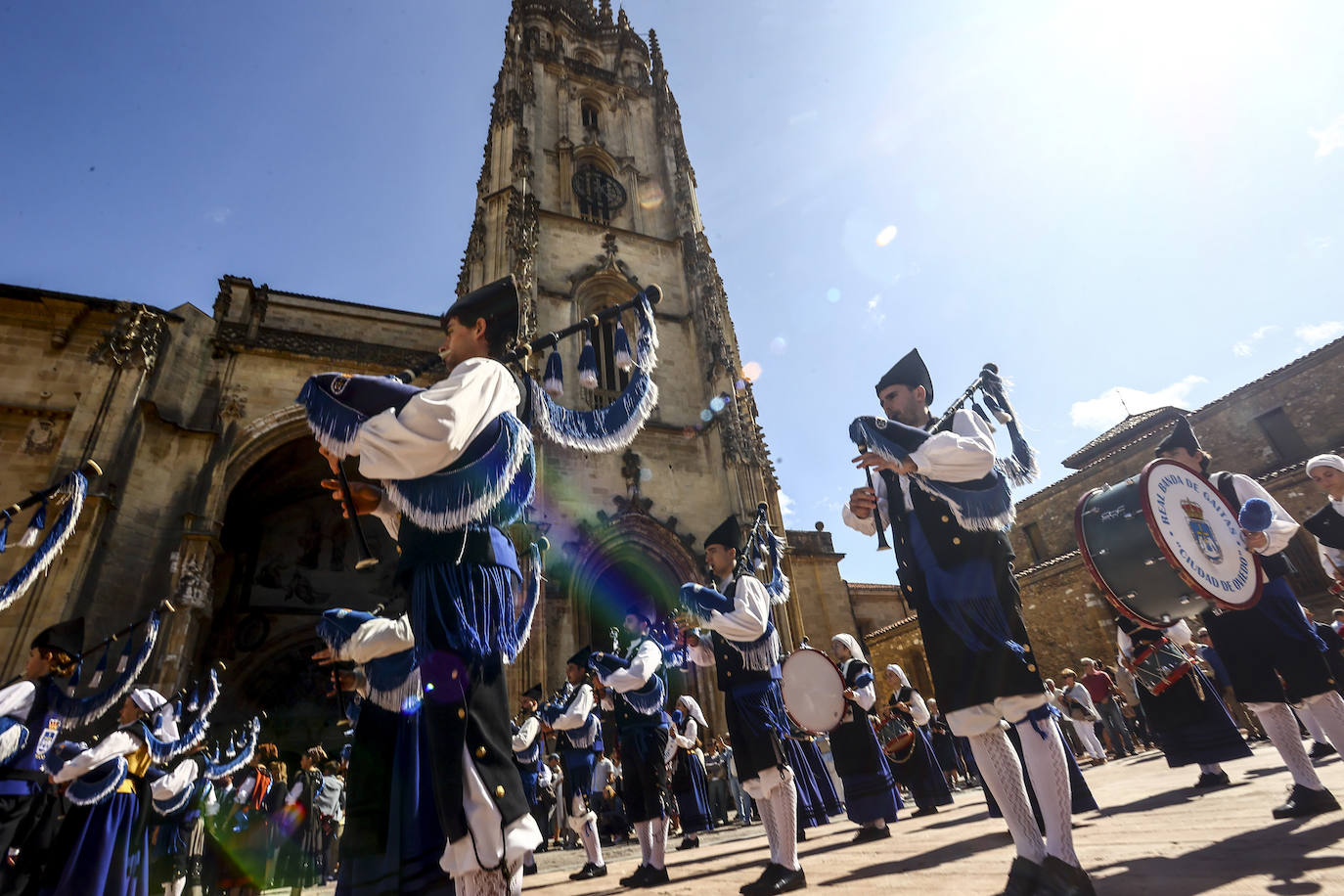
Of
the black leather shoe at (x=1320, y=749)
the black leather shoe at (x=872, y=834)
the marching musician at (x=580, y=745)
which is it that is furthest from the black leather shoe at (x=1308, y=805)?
the marching musician at (x=580, y=745)

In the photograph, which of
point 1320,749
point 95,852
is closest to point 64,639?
point 95,852

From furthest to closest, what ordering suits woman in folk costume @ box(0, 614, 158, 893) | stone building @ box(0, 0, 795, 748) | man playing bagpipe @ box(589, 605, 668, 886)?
1. stone building @ box(0, 0, 795, 748)
2. man playing bagpipe @ box(589, 605, 668, 886)
3. woman in folk costume @ box(0, 614, 158, 893)

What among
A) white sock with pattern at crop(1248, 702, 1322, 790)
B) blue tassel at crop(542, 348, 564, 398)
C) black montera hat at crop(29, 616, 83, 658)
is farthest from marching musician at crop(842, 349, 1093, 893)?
black montera hat at crop(29, 616, 83, 658)

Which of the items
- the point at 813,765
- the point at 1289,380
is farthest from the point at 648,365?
the point at 1289,380

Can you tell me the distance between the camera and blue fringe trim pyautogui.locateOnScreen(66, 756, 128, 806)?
4.51 metres

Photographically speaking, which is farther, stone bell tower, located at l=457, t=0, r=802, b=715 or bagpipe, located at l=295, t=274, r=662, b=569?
stone bell tower, located at l=457, t=0, r=802, b=715

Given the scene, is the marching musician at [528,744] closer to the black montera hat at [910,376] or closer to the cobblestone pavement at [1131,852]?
the cobblestone pavement at [1131,852]

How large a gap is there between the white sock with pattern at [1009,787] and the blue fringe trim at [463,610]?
1849 mm

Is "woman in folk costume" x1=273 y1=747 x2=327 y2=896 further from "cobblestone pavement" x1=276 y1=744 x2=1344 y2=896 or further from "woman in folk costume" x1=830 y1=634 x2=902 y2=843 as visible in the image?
"woman in folk costume" x1=830 y1=634 x2=902 y2=843

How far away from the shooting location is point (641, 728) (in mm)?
5340

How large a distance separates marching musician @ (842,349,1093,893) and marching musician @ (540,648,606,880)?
4193mm

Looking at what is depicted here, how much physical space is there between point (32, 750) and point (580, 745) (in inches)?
174

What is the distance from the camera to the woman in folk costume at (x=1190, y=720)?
4484 mm

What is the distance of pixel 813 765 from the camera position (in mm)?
6297
